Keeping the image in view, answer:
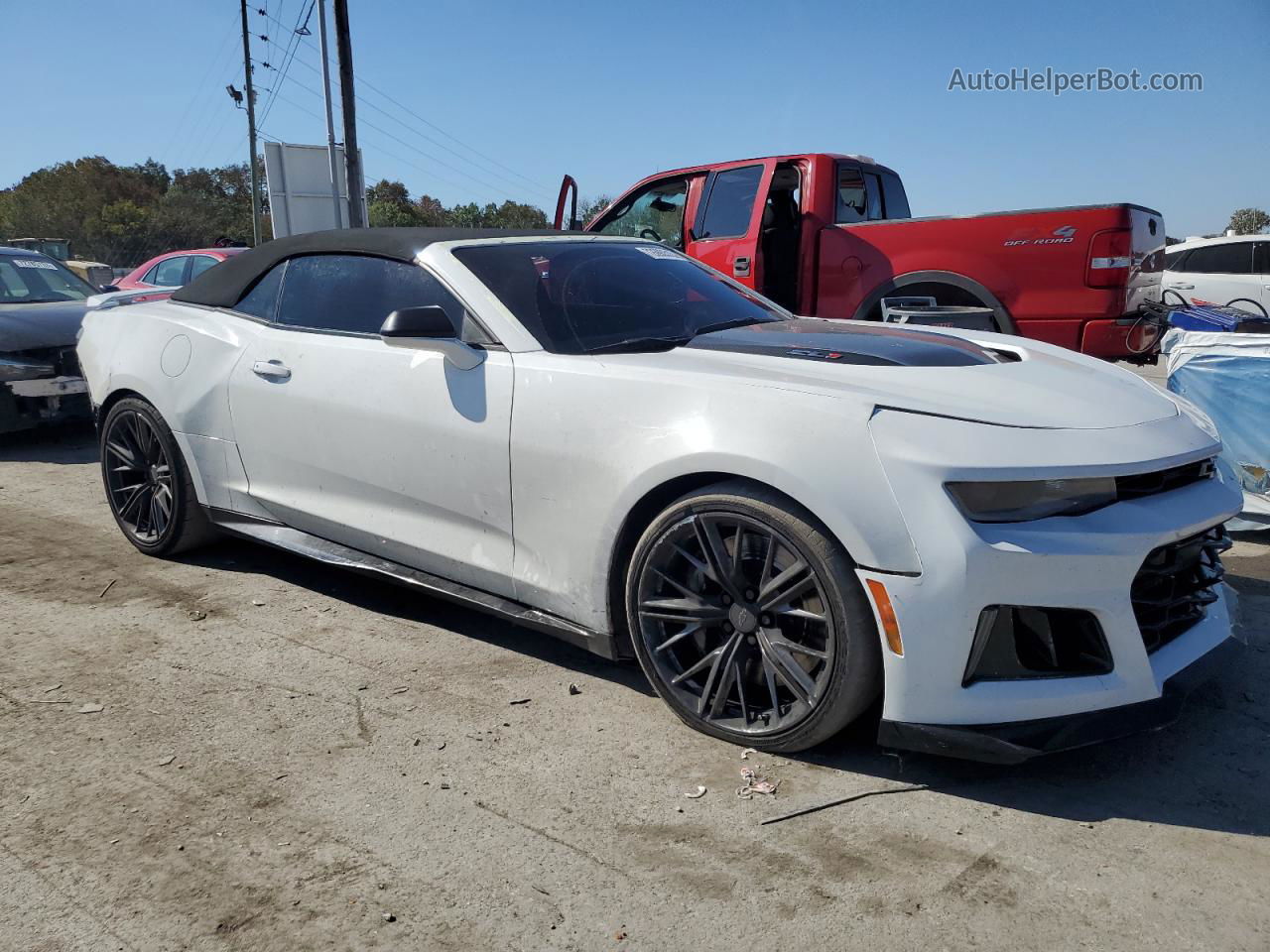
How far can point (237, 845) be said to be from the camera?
2436 mm

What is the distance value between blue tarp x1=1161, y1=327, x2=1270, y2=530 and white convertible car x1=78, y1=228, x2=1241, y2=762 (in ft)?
6.22

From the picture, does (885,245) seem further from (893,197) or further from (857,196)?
(893,197)

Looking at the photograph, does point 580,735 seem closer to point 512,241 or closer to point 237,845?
point 237,845

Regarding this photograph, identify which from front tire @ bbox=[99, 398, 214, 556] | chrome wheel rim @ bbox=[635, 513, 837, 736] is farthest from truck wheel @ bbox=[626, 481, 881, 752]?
front tire @ bbox=[99, 398, 214, 556]

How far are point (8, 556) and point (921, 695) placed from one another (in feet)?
15.0

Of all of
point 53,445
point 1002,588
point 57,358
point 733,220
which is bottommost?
point 53,445

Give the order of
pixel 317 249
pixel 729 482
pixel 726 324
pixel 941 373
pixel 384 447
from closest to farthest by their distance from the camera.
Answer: pixel 729 482 < pixel 941 373 < pixel 384 447 < pixel 726 324 < pixel 317 249

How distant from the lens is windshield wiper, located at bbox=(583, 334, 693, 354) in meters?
3.32

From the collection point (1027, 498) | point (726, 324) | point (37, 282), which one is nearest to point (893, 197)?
point (726, 324)

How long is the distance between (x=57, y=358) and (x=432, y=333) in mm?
5755

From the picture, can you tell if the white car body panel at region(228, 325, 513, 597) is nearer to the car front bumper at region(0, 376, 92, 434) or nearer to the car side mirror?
the car side mirror

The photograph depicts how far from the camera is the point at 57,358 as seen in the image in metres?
7.61

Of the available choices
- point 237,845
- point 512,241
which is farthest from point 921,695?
point 512,241

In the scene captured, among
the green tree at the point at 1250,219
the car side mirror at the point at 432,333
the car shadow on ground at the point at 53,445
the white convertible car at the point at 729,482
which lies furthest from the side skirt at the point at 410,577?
the green tree at the point at 1250,219
